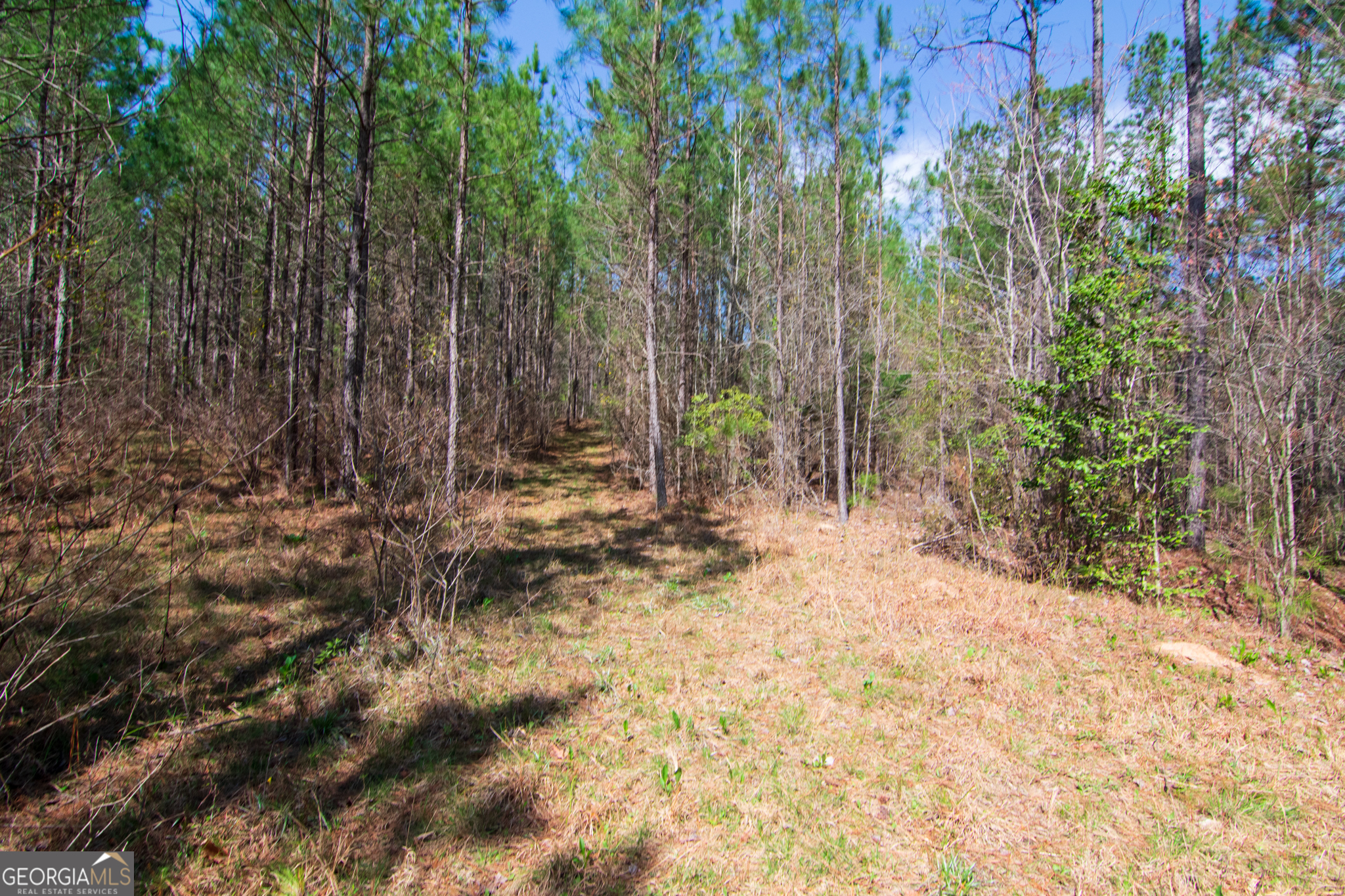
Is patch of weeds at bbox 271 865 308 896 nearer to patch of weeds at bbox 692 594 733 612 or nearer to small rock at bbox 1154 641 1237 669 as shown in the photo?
patch of weeds at bbox 692 594 733 612

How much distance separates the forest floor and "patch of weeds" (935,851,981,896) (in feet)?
0.05

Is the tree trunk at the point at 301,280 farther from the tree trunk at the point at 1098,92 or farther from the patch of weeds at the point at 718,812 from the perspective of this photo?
the tree trunk at the point at 1098,92

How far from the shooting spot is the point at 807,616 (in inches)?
244

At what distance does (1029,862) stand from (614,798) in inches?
85.4

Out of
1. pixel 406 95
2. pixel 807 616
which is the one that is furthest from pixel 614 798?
pixel 406 95

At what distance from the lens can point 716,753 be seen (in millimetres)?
3791

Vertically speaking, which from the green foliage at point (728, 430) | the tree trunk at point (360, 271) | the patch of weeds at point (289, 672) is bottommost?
the patch of weeds at point (289, 672)

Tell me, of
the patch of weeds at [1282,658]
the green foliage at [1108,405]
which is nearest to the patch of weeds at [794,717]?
the patch of weeds at [1282,658]

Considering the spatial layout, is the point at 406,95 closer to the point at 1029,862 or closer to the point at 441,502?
the point at 441,502

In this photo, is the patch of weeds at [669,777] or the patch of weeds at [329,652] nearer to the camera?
the patch of weeds at [669,777]

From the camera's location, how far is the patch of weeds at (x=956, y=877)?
108 inches

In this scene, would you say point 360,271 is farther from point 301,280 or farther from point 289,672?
point 289,672

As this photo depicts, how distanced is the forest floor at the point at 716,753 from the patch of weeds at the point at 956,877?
0.01 m

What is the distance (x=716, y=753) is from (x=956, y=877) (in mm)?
1474
